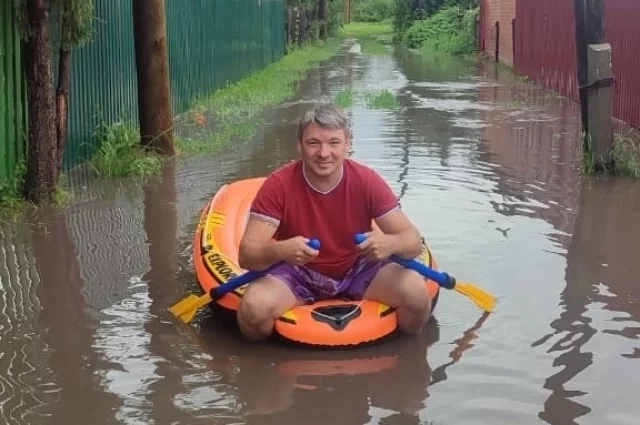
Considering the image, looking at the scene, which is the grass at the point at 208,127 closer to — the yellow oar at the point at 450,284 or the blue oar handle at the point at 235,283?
the blue oar handle at the point at 235,283

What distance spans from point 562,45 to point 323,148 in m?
15.1

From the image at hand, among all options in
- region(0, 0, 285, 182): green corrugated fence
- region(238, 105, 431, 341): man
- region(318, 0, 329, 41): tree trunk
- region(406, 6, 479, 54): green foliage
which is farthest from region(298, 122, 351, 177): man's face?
region(318, 0, 329, 41): tree trunk

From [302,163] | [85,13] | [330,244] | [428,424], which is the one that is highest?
[85,13]

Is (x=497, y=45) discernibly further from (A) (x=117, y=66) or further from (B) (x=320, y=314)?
(B) (x=320, y=314)

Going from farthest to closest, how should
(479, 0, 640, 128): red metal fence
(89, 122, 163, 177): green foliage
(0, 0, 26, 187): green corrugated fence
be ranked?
→ (479, 0, 640, 128): red metal fence → (89, 122, 163, 177): green foliage → (0, 0, 26, 187): green corrugated fence

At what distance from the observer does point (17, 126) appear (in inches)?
327

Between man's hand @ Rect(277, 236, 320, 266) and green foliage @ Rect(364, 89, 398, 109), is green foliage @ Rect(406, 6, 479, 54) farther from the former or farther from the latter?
man's hand @ Rect(277, 236, 320, 266)

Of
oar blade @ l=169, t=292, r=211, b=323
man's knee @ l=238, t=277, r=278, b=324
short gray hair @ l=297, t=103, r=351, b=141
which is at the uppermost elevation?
short gray hair @ l=297, t=103, r=351, b=141

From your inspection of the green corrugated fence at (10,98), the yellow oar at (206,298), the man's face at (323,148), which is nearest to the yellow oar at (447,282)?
the man's face at (323,148)

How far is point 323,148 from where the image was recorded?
4.67 m

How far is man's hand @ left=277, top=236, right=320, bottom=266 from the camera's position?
14.8ft

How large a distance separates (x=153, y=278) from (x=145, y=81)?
4.76m

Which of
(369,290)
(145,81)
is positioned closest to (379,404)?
(369,290)

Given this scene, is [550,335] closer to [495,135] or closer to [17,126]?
[17,126]
